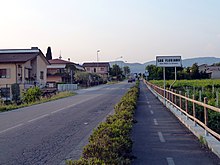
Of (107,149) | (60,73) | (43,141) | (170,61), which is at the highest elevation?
(170,61)

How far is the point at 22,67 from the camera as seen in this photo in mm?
51000

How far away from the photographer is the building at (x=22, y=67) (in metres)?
49.7

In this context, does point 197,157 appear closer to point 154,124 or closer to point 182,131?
point 182,131

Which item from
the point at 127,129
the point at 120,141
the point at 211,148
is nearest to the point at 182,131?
the point at 211,148

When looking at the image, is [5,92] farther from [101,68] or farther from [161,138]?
[101,68]

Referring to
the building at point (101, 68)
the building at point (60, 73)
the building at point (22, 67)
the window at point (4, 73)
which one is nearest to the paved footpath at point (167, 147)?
the building at point (22, 67)

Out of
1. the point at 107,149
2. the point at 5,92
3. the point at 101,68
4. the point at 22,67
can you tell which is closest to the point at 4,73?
the point at 22,67

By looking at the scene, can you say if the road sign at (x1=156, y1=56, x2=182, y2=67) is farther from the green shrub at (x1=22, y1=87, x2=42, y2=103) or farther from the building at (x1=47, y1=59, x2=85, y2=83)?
the building at (x1=47, y1=59, x2=85, y2=83)

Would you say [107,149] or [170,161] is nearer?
[107,149]

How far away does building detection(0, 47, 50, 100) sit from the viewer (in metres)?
49.7

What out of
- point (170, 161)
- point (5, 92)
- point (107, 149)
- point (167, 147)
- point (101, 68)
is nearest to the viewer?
point (107, 149)

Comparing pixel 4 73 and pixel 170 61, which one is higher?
pixel 170 61

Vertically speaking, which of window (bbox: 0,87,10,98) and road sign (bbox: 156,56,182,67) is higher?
road sign (bbox: 156,56,182,67)

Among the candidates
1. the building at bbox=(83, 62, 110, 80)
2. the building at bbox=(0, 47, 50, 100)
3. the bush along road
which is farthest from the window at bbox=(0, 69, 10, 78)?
the building at bbox=(83, 62, 110, 80)
